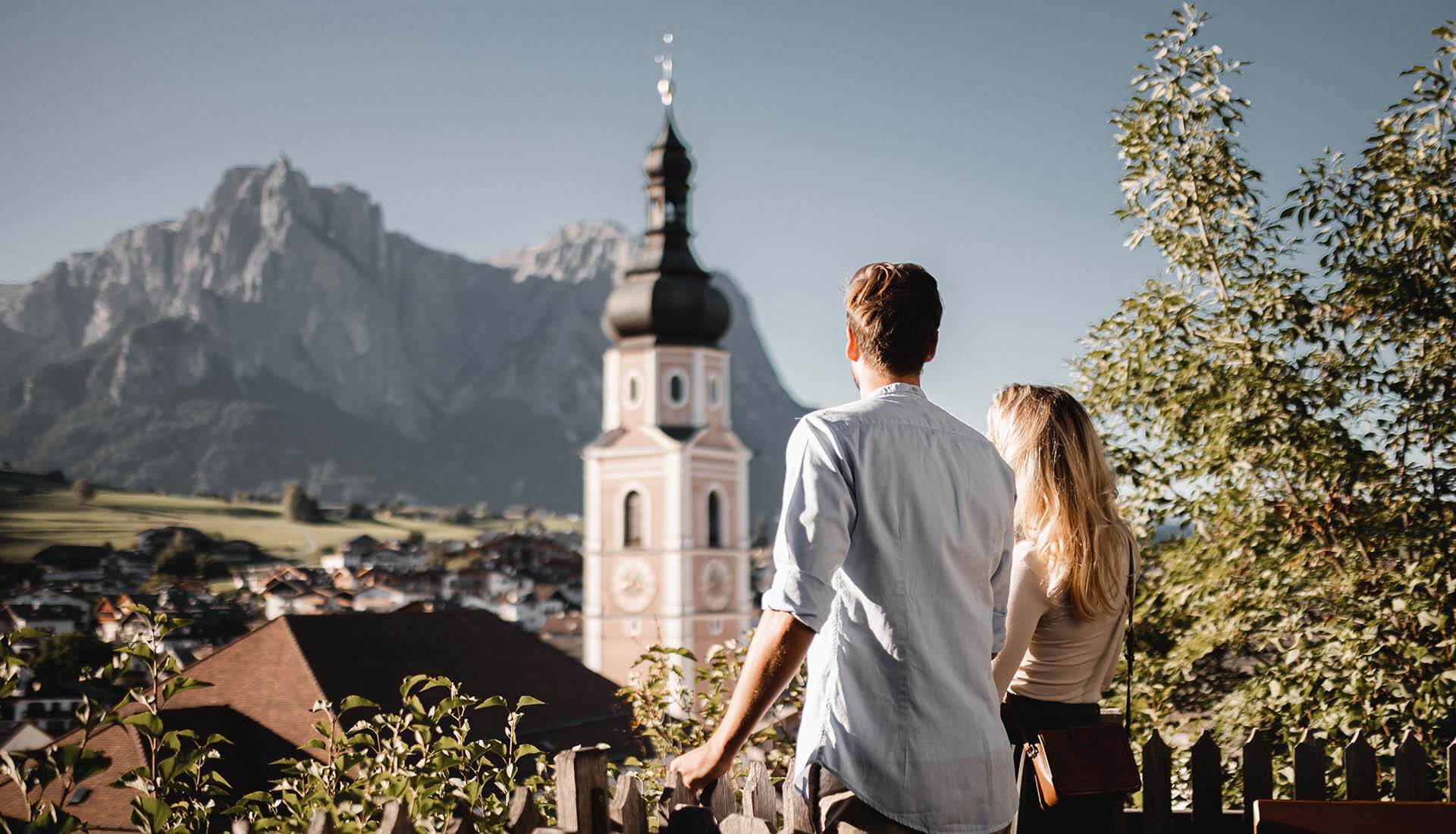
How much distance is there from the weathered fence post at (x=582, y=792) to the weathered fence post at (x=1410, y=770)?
8.03 feet

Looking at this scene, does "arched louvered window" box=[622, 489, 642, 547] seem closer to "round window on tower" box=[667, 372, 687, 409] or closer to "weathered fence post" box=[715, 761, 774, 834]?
"round window on tower" box=[667, 372, 687, 409]

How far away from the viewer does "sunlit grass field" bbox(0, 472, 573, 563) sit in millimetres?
41094

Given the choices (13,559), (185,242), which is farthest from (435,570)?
(185,242)

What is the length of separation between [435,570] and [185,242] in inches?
3864

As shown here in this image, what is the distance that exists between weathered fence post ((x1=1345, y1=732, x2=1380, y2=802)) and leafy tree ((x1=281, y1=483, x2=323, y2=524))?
83.9 meters

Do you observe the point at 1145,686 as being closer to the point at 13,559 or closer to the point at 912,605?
the point at 912,605

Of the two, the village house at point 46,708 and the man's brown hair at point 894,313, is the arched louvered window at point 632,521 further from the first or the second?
the man's brown hair at point 894,313

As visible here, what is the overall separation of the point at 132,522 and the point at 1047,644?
176 feet

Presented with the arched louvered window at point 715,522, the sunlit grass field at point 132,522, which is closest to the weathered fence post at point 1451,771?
the sunlit grass field at point 132,522

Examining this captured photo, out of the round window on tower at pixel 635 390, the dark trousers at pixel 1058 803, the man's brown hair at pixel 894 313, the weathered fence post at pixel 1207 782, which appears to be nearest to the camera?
Result: the man's brown hair at pixel 894 313

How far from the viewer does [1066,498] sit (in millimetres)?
2771

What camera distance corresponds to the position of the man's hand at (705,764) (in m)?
2.04

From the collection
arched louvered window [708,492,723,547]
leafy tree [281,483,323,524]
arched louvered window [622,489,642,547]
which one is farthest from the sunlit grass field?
arched louvered window [708,492,723,547]

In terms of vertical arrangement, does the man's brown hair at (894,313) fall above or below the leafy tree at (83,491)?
below
